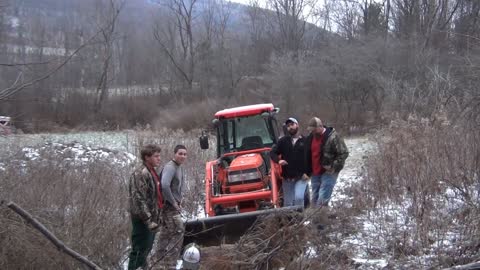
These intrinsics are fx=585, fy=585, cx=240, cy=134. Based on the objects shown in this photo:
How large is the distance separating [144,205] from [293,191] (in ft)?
10.4

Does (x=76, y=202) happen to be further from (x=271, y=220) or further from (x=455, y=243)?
(x=455, y=243)

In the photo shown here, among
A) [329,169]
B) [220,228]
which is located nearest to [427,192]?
[329,169]

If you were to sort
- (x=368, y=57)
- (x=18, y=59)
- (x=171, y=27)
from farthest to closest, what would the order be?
(x=171, y=27)
(x=368, y=57)
(x=18, y=59)

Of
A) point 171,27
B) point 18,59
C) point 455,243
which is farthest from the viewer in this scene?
point 171,27

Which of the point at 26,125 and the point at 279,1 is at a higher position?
the point at 279,1

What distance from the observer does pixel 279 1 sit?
170 feet

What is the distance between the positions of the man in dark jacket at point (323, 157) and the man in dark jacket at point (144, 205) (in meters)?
2.89

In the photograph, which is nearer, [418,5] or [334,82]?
[334,82]

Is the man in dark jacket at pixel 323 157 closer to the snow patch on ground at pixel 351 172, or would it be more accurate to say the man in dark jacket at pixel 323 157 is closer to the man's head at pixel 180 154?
the snow patch on ground at pixel 351 172

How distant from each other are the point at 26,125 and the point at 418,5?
128 ft

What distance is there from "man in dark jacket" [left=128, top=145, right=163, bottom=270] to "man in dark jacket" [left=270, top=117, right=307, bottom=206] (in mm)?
2654

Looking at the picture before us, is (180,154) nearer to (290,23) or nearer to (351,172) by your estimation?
(351,172)

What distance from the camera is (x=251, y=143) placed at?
9.83 metres

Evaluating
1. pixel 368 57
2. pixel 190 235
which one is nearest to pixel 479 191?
pixel 190 235
